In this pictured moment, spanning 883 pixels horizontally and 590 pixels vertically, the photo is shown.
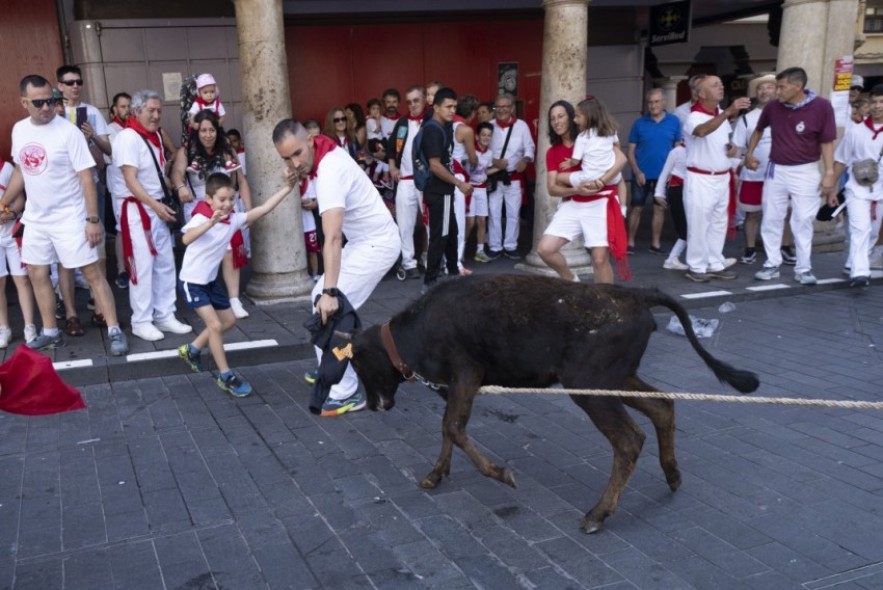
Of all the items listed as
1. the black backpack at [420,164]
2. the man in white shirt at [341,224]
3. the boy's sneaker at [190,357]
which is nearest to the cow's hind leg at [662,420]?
the man in white shirt at [341,224]

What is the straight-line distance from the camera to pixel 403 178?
30.0 feet

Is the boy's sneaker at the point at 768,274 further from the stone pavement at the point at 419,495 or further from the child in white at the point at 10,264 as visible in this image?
the child in white at the point at 10,264

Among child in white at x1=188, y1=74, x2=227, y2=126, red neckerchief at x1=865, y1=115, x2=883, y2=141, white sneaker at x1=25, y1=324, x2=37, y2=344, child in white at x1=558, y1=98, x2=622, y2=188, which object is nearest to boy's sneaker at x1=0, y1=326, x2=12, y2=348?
white sneaker at x1=25, y1=324, x2=37, y2=344

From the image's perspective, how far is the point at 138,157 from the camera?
6789 mm

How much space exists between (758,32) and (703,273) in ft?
34.8

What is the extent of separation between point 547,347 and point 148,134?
15.2ft

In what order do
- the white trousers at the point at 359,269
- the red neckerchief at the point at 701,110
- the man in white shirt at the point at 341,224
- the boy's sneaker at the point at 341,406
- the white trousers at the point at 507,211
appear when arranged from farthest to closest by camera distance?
the white trousers at the point at 507,211
the red neckerchief at the point at 701,110
the boy's sneaker at the point at 341,406
the white trousers at the point at 359,269
the man in white shirt at the point at 341,224

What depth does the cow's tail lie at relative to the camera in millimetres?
3928

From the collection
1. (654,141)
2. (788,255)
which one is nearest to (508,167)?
(654,141)

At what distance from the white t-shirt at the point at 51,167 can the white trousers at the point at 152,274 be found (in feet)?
1.74

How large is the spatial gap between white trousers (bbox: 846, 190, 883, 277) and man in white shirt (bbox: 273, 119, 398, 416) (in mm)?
5811

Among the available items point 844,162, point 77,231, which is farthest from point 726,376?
point 844,162

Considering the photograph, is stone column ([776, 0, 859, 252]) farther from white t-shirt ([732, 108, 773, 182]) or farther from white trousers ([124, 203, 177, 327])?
white trousers ([124, 203, 177, 327])

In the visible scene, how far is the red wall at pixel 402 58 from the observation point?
11766mm
